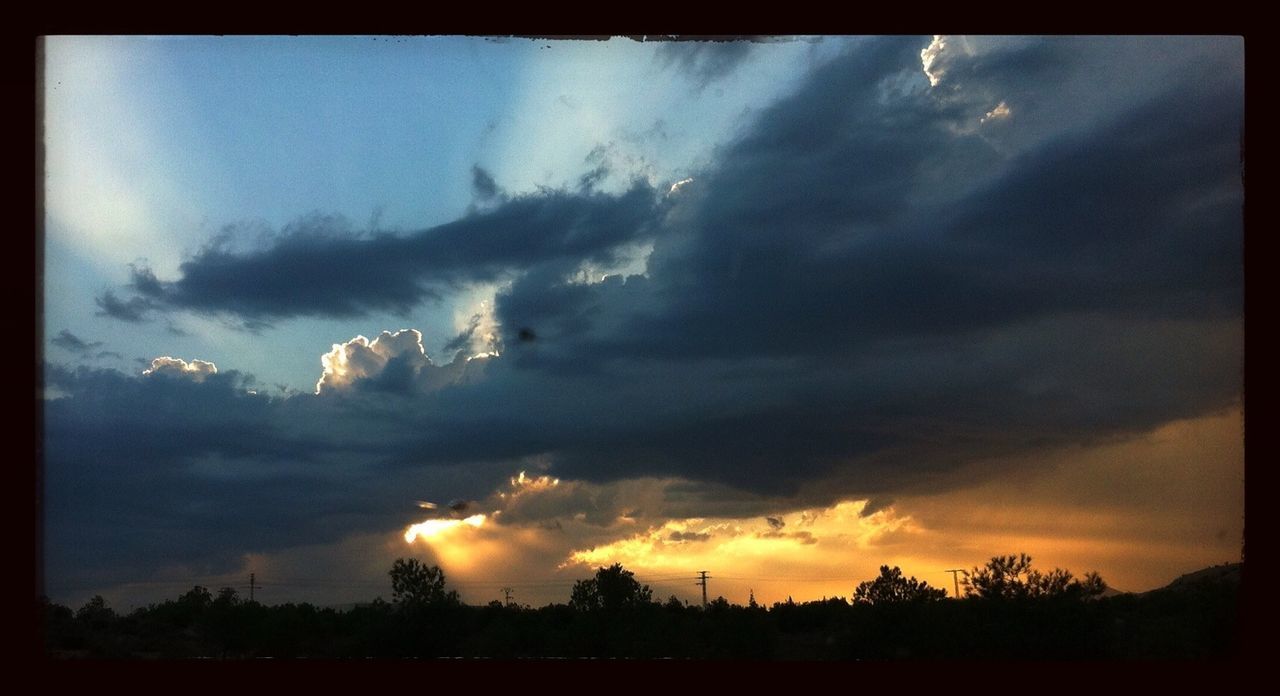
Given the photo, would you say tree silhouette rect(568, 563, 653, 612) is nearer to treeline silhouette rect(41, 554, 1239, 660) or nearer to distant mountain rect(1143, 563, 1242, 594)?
treeline silhouette rect(41, 554, 1239, 660)

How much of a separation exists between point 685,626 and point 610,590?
5.79m

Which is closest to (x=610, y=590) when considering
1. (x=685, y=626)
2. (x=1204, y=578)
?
(x=685, y=626)

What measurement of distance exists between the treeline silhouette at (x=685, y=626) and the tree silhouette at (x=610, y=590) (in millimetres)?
37

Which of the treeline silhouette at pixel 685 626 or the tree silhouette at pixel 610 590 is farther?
the tree silhouette at pixel 610 590

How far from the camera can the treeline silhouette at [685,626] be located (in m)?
14.9

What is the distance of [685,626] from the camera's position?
18.5 meters

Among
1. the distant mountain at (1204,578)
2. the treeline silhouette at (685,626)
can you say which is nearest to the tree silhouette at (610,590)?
the treeline silhouette at (685,626)

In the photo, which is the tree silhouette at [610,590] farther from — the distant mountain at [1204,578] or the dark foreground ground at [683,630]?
the distant mountain at [1204,578]

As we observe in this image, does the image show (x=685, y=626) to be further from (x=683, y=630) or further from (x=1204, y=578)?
(x=1204, y=578)

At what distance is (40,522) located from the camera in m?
7.16

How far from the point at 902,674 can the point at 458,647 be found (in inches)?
544
